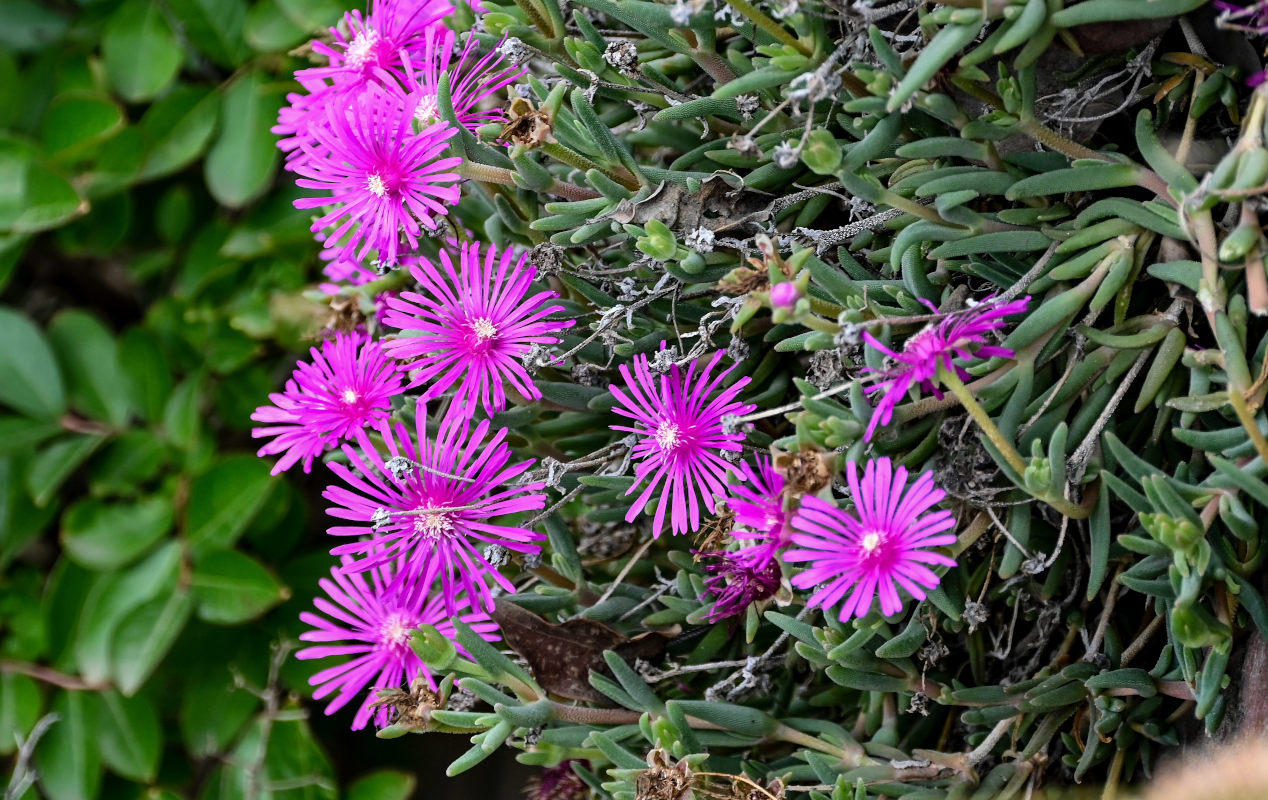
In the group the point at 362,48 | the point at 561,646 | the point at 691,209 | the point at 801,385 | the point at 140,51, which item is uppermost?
the point at 140,51

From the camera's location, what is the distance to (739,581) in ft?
1.65

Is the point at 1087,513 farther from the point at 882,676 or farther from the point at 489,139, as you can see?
the point at 489,139

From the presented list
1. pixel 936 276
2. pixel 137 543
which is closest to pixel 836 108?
pixel 936 276

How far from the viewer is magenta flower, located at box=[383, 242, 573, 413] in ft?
1.70

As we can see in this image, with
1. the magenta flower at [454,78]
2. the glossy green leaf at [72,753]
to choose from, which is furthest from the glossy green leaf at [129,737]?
the magenta flower at [454,78]

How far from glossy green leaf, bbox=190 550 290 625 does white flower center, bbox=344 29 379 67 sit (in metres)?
0.46

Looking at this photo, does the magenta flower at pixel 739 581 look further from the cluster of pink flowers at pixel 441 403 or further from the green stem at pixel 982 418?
the green stem at pixel 982 418

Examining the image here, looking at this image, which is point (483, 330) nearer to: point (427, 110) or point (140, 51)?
point (427, 110)

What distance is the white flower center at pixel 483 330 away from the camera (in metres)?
0.53

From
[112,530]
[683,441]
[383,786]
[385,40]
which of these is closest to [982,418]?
[683,441]

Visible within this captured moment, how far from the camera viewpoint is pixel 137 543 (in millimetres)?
929

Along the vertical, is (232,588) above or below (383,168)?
below

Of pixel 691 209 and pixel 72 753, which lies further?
pixel 72 753

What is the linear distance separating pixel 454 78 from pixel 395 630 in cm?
28
